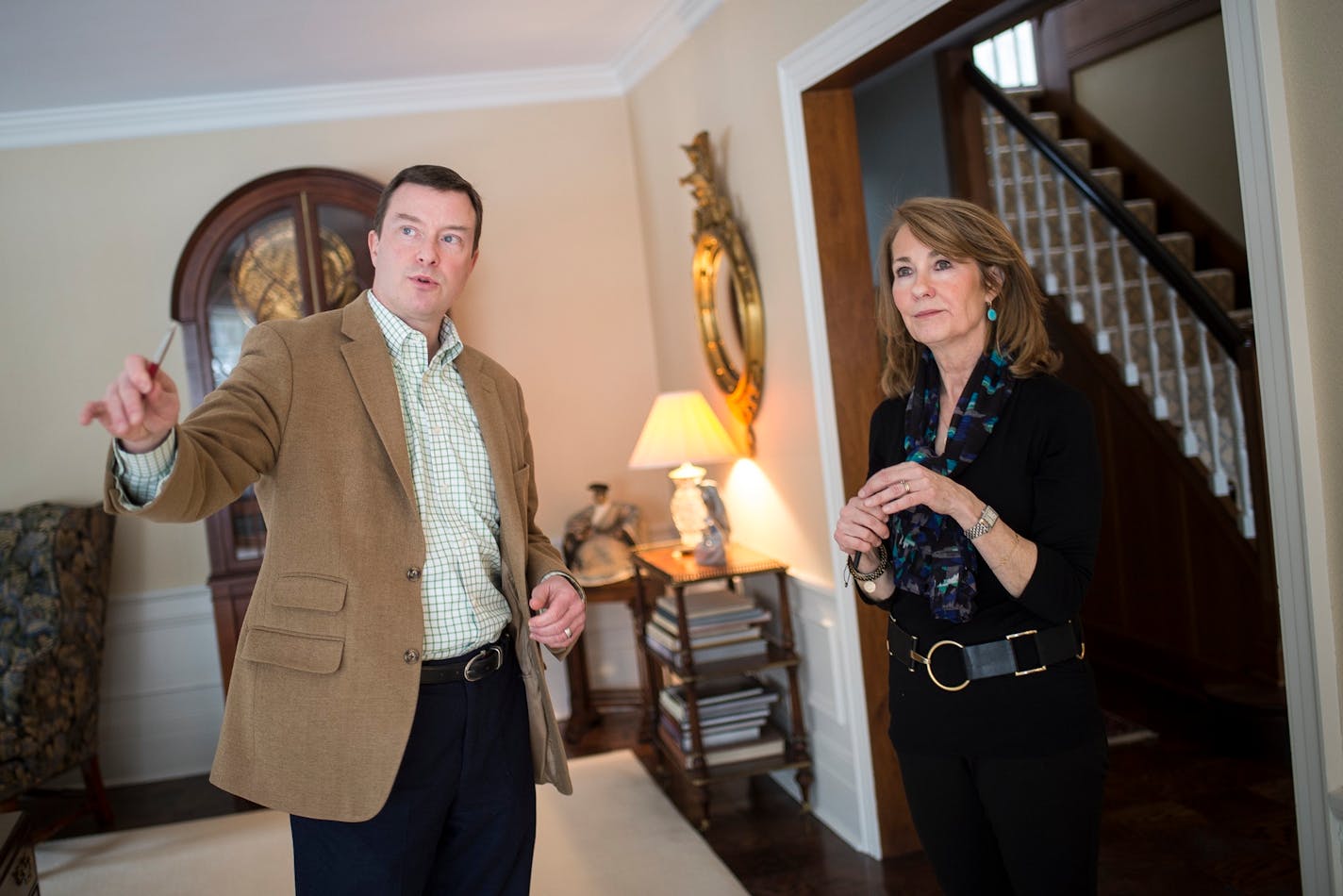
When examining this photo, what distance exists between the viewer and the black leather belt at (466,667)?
174 cm

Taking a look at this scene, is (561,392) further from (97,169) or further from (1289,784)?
(1289,784)

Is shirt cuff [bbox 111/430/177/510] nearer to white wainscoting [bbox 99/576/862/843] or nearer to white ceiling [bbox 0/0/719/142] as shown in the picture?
white ceiling [bbox 0/0/719/142]

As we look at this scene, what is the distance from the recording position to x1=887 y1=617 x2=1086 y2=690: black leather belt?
1.74 meters

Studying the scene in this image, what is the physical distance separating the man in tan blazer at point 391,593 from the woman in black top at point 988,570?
0.56 m

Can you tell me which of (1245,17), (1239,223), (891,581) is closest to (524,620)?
(891,581)

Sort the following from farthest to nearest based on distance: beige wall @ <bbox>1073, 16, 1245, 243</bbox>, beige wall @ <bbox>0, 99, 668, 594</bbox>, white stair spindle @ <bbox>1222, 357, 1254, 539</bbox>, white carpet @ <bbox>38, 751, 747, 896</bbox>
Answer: beige wall @ <bbox>1073, 16, 1245, 243</bbox>
beige wall @ <bbox>0, 99, 668, 594</bbox>
white stair spindle @ <bbox>1222, 357, 1254, 539</bbox>
white carpet @ <bbox>38, 751, 747, 896</bbox>

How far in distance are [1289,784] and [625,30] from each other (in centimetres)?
338

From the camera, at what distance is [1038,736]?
1.71 m

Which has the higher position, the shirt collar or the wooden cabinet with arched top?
the wooden cabinet with arched top

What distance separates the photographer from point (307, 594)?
5.39 ft

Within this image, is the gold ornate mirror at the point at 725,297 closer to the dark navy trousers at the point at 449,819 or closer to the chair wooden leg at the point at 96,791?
the dark navy trousers at the point at 449,819

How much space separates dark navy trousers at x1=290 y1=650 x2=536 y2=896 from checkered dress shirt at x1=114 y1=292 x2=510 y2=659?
94 mm

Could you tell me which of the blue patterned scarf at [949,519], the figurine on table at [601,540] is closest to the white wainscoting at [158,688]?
the figurine on table at [601,540]

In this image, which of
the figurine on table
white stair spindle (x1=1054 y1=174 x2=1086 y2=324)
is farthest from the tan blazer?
white stair spindle (x1=1054 y1=174 x2=1086 y2=324)
